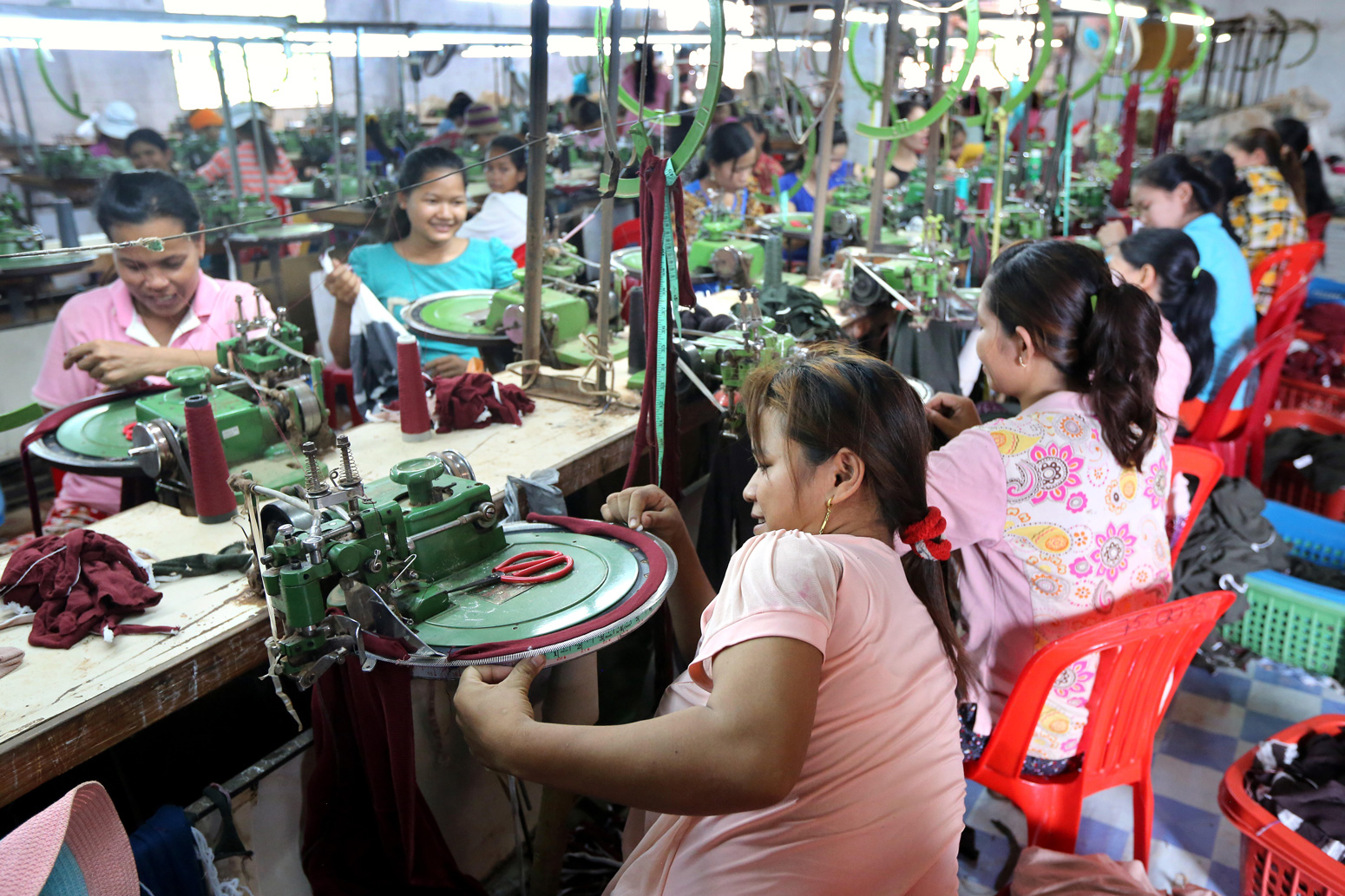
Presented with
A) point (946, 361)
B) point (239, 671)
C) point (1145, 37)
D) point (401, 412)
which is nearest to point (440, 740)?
point (239, 671)

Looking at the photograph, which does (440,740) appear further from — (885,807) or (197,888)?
(885,807)

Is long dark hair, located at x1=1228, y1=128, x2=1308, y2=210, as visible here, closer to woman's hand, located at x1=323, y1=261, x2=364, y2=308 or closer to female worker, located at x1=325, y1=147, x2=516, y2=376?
female worker, located at x1=325, y1=147, x2=516, y2=376

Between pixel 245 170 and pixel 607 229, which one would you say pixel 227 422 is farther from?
pixel 245 170

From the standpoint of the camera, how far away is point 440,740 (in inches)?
77.1

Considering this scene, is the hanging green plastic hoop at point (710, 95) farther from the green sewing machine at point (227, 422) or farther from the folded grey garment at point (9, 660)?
the folded grey garment at point (9, 660)

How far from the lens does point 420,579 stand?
64.3 inches

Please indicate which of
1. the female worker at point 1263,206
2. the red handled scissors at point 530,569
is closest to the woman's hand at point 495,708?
the red handled scissors at point 530,569

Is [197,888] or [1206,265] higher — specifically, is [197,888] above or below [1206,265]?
below

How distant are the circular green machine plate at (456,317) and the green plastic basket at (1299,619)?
2.71m

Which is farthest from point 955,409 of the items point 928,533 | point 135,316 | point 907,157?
point 907,157

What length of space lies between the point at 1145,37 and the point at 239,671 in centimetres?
947

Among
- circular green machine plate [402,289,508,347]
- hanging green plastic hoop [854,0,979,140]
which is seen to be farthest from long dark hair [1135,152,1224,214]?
circular green machine plate [402,289,508,347]

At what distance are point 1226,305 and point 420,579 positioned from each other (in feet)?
12.0

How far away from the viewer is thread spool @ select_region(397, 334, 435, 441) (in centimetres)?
247
